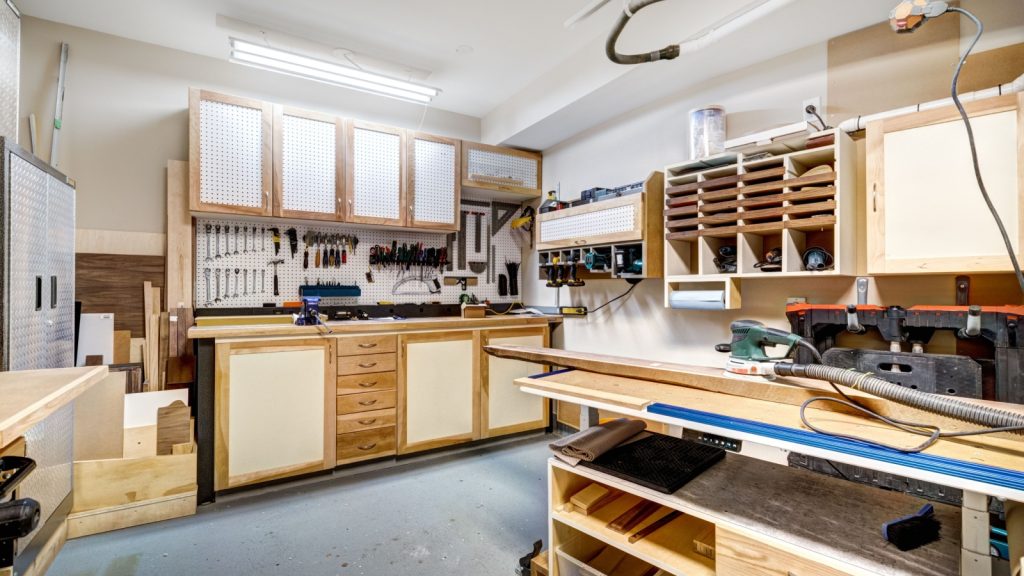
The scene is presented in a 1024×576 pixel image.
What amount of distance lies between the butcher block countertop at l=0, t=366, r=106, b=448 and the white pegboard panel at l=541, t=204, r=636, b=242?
2435mm

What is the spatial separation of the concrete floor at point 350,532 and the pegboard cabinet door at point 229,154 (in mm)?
1750

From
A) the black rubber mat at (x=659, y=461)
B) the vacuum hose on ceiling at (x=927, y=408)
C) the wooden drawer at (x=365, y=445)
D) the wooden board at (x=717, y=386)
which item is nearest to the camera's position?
the vacuum hose on ceiling at (x=927, y=408)

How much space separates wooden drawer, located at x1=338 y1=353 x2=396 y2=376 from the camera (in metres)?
2.81

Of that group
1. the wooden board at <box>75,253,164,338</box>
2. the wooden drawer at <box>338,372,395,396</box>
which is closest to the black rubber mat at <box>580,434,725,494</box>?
the wooden drawer at <box>338,372,395,396</box>

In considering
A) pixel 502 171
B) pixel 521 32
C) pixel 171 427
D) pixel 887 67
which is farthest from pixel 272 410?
pixel 887 67

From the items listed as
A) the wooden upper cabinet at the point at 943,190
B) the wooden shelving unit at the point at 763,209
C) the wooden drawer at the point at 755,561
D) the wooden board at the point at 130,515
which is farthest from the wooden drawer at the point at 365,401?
the wooden upper cabinet at the point at 943,190

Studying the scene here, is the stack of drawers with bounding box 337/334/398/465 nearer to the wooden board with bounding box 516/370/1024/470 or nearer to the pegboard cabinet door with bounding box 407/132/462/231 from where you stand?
the pegboard cabinet door with bounding box 407/132/462/231

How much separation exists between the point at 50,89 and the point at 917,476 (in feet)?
13.8

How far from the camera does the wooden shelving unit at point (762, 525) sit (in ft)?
3.47

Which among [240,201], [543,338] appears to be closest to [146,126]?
[240,201]

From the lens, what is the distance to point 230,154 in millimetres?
2771

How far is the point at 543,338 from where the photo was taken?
3609 mm

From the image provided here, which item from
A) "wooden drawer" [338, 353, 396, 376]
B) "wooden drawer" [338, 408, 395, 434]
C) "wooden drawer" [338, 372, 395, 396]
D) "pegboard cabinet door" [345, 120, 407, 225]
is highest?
"pegboard cabinet door" [345, 120, 407, 225]

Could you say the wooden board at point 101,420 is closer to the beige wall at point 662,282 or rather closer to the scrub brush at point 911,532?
the beige wall at point 662,282
